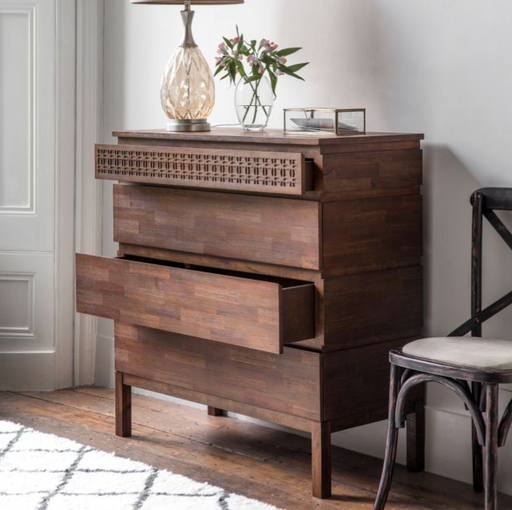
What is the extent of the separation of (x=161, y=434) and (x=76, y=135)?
4.06 ft

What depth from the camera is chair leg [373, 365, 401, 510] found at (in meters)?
2.44

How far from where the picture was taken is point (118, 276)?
301 centimetres

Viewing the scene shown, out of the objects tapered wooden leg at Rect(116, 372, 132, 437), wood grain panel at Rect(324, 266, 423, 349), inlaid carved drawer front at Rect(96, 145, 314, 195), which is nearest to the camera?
inlaid carved drawer front at Rect(96, 145, 314, 195)

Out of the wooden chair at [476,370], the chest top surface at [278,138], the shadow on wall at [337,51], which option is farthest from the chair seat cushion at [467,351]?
the shadow on wall at [337,51]

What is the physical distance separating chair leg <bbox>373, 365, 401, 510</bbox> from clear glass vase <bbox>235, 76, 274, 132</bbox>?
891 millimetres

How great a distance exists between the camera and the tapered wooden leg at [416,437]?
2.89 m

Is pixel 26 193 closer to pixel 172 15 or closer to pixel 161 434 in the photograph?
pixel 172 15

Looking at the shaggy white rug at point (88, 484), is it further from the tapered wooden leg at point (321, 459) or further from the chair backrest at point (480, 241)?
the chair backrest at point (480, 241)

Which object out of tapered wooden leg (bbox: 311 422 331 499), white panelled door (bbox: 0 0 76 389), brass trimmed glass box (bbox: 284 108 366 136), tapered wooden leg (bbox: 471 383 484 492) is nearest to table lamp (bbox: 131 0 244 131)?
brass trimmed glass box (bbox: 284 108 366 136)

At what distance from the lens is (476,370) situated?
87.6 inches

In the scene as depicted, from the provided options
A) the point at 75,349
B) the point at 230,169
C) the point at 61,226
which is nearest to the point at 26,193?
the point at 61,226

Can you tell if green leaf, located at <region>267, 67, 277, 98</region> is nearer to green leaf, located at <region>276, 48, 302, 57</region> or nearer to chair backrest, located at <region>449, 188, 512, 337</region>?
green leaf, located at <region>276, 48, 302, 57</region>

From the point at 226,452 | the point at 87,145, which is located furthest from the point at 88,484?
the point at 87,145

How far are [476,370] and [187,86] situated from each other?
52.2 inches
